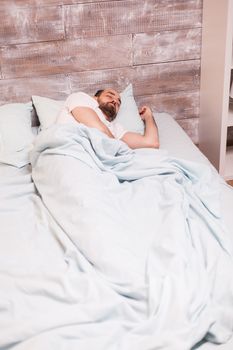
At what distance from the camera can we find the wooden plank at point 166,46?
228 centimetres

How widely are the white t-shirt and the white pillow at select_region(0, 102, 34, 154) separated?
20 cm

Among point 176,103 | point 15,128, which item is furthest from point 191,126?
point 15,128

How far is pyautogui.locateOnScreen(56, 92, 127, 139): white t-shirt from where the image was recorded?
6.38 ft

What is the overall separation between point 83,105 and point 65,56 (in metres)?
0.42

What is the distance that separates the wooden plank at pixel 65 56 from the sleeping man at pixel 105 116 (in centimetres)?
20

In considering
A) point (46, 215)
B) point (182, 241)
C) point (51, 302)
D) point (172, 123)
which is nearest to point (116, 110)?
point (172, 123)

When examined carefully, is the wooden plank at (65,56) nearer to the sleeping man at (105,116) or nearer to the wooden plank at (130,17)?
the wooden plank at (130,17)

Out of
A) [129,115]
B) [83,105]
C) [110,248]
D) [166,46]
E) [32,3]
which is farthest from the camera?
[166,46]

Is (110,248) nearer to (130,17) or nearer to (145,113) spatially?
(145,113)

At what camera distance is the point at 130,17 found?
86.9 inches

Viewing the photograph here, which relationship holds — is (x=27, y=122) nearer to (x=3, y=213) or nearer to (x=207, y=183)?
(x=3, y=213)

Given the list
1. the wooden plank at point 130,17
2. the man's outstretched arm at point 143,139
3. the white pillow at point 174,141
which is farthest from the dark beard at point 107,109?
the wooden plank at point 130,17

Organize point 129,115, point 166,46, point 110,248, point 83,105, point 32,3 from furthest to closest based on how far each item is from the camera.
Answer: point 166,46
point 129,115
point 32,3
point 83,105
point 110,248

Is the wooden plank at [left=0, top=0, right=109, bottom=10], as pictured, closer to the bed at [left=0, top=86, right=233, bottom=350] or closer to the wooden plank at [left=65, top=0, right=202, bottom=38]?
the wooden plank at [left=65, top=0, right=202, bottom=38]
